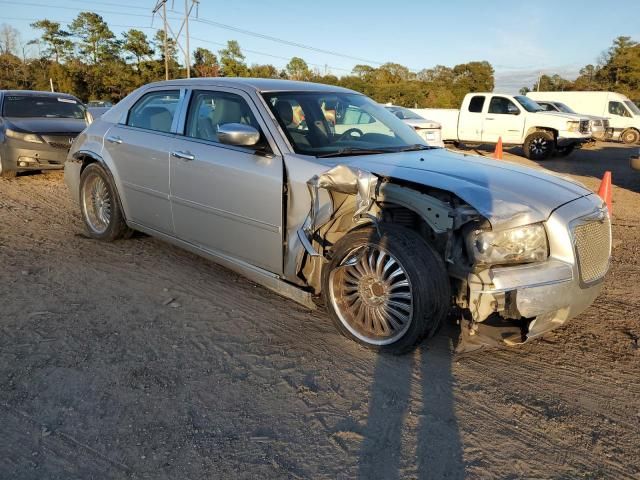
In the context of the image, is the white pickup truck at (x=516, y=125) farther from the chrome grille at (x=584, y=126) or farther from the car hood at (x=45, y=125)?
the car hood at (x=45, y=125)

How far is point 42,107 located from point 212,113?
7998 mm

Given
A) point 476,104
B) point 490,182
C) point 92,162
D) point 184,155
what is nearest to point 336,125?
point 184,155

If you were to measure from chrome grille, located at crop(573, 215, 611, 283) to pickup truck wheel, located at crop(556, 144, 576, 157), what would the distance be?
14171 millimetres

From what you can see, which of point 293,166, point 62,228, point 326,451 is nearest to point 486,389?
point 326,451

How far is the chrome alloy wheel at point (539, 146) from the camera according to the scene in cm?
1609

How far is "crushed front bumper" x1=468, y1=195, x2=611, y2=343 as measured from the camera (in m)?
2.96

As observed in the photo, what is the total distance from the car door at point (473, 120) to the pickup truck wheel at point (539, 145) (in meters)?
1.62

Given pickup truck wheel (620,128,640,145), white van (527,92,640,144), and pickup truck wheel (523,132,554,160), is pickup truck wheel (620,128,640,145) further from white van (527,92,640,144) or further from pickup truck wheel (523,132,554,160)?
pickup truck wheel (523,132,554,160)

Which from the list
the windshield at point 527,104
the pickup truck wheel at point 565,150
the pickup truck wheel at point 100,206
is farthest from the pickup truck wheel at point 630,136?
the pickup truck wheel at point 100,206

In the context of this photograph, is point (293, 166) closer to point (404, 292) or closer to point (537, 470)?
point (404, 292)

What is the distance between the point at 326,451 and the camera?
2473 millimetres

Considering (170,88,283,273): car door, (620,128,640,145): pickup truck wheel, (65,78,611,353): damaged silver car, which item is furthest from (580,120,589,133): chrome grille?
(170,88,283,273): car door

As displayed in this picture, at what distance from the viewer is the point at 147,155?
468 centimetres

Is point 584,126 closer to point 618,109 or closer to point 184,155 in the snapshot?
point 618,109
